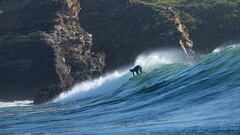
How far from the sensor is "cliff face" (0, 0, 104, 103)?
59.4 meters

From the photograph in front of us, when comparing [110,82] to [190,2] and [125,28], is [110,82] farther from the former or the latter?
[190,2]

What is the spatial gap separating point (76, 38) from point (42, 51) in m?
4.83

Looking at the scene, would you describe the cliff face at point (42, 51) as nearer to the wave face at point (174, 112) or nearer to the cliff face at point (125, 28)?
the cliff face at point (125, 28)

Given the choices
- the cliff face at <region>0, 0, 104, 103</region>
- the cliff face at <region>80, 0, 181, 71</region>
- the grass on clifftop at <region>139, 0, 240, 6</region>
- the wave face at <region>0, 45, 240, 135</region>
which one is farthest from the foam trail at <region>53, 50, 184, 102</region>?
the grass on clifftop at <region>139, 0, 240, 6</region>

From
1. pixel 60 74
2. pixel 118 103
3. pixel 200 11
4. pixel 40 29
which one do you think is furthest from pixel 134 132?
pixel 200 11

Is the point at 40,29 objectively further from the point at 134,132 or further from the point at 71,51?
the point at 134,132

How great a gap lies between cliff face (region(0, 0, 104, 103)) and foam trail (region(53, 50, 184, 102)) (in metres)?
1.58

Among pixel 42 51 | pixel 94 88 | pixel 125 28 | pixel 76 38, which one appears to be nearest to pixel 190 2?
pixel 125 28

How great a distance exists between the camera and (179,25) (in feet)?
219

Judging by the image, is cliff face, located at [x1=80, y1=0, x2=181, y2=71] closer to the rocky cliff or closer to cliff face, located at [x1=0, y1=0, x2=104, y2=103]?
the rocky cliff

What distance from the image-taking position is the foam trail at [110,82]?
164ft

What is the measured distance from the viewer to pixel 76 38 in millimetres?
64375

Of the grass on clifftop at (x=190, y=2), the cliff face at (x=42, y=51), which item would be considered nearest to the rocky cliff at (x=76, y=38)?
the cliff face at (x=42, y=51)

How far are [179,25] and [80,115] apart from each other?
4009cm
